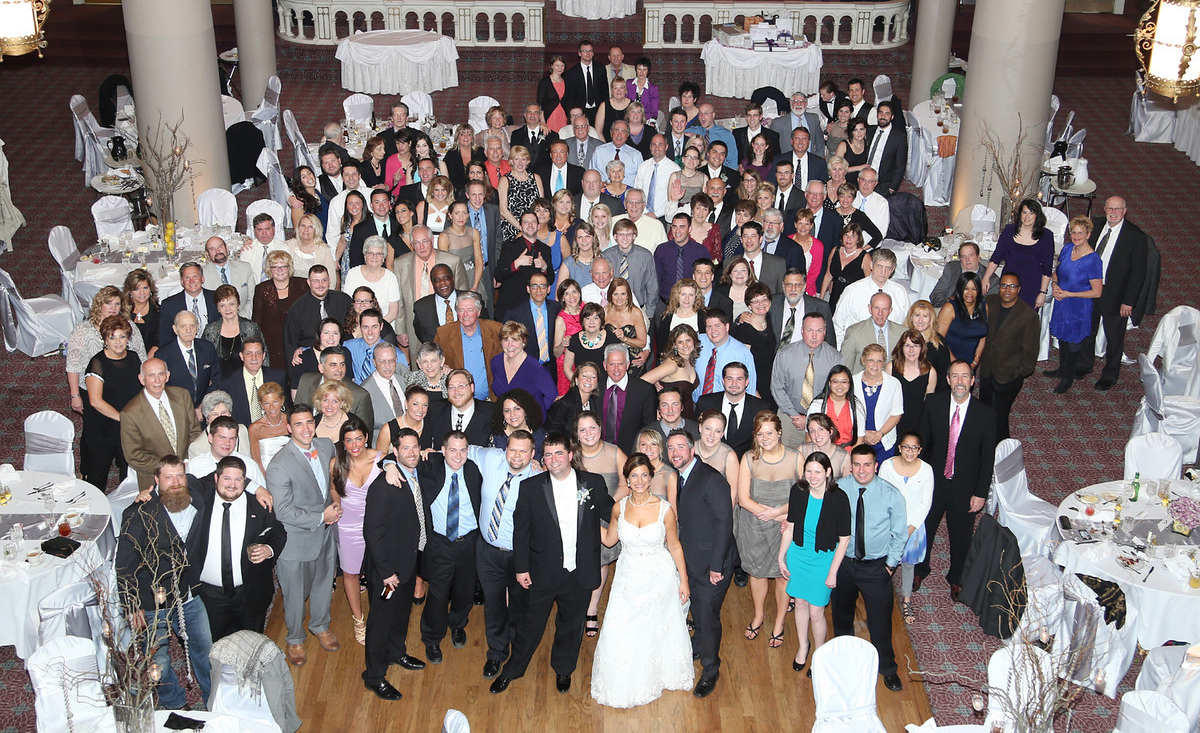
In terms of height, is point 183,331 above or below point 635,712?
above

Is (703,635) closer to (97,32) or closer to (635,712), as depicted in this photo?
(635,712)

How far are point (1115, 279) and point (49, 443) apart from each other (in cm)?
793

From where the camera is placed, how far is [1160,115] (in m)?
16.2

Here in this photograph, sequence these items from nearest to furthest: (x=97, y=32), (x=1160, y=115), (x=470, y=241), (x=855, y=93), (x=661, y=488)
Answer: (x=661, y=488) < (x=470, y=241) < (x=855, y=93) < (x=1160, y=115) < (x=97, y=32)

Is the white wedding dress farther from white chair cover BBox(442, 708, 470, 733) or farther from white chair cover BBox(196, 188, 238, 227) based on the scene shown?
white chair cover BBox(196, 188, 238, 227)

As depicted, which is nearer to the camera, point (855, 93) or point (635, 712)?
point (635, 712)

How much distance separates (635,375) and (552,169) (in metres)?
3.32

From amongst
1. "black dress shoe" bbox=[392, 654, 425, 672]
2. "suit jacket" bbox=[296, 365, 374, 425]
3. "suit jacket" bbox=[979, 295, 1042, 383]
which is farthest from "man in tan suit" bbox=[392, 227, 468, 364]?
"suit jacket" bbox=[979, 295, 1042, 383]

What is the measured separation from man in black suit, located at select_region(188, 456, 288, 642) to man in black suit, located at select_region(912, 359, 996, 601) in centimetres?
378

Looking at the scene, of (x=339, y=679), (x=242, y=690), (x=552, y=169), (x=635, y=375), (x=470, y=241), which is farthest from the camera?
(x=552, y=169)

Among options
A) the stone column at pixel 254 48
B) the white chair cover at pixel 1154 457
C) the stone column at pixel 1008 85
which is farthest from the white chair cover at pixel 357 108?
the white chair cover at pixel 1154 457

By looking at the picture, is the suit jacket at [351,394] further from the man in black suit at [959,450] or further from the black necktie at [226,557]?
the man in black suit at [959,450]

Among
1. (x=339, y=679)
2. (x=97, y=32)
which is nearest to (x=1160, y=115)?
(x=339, y=679)

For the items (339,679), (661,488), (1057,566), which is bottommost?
(339,679)
